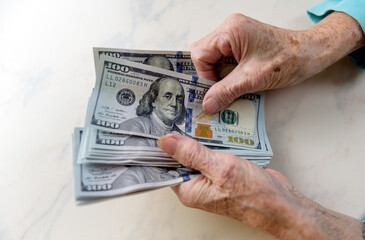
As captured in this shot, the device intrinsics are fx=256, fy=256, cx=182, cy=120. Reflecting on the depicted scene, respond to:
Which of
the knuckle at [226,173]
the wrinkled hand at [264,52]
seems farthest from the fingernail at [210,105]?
the knuckle at [226,173]

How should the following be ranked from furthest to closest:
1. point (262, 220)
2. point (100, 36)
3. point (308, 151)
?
point (100, 36)
point (308, 151)
point (262, 220)

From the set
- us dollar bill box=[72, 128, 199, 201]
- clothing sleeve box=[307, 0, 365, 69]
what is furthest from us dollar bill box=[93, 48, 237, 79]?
clothing sleeve box=[307, 0, 365, 69]

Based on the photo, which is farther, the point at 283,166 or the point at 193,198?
the point at 283,166

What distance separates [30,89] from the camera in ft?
3.07

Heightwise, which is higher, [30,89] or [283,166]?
[30,89]

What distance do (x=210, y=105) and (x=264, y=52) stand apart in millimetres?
230

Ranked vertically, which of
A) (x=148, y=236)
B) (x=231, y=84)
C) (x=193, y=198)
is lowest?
(x=148, y=236)

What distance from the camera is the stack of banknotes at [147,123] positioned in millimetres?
678

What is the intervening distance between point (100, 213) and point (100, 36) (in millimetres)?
651

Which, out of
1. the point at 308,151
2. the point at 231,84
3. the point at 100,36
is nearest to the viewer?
the point at 231,84

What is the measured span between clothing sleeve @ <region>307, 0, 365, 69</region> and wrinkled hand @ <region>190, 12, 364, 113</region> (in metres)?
0.02

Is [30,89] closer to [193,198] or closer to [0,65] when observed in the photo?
[0,65]

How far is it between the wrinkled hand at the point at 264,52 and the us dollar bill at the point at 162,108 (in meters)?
0.05

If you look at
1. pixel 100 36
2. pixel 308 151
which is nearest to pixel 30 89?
pixel 100 36
